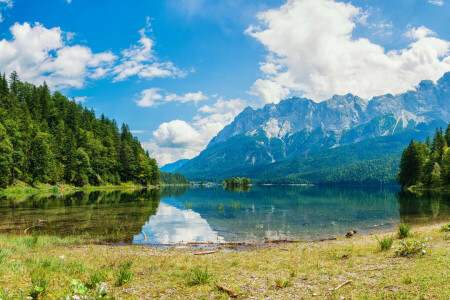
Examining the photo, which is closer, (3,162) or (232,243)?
(232,243)

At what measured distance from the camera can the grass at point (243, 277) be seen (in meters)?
9.98

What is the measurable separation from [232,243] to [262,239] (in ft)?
13.4

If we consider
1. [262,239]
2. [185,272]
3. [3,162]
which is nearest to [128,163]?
[3,162]

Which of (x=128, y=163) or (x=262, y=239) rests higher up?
(x=128, y=163)

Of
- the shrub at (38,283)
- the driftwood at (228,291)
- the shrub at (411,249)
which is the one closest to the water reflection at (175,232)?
the shrub at (38,283)

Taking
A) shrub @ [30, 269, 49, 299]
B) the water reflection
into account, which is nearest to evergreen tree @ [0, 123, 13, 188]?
the water reflection

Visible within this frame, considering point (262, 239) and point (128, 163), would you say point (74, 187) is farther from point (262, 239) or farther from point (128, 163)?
point (262, 239)

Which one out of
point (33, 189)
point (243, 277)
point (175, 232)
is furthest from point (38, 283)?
point (33, 189)

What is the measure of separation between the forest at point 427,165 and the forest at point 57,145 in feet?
448

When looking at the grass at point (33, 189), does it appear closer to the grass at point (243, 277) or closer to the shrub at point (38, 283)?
the grass at point (243, 277)

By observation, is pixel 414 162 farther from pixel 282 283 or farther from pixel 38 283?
pixel 38 283

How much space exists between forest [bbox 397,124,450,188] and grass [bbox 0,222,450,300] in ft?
345

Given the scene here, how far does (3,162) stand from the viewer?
65.6m

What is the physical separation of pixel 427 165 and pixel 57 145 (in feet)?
502
